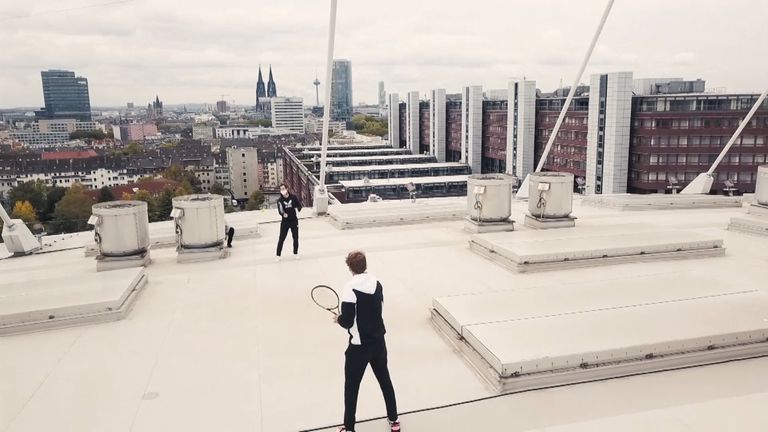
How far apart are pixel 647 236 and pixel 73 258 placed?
11.9 m

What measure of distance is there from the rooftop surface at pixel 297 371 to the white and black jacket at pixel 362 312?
912 millimetres

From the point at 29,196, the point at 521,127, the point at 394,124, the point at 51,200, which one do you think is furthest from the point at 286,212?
the point at 394,124

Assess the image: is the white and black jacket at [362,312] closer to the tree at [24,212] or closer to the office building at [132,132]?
the tree at [24,212]

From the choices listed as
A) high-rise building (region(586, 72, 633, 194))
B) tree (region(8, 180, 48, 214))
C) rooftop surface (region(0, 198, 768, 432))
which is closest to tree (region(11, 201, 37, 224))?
tree (region(8, 180, 48, 214))

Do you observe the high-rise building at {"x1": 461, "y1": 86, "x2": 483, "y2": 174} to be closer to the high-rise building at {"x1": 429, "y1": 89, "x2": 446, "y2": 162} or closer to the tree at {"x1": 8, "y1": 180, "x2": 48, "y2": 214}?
the high-rise building at {"x1": 429, "y1": 89, "x2": 446, "y2": 162}

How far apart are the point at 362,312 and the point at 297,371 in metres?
1.83

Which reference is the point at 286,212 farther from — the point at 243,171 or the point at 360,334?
the point at 243,171

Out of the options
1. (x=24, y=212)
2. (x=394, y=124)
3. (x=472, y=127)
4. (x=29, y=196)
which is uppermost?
(x=394, y=124)

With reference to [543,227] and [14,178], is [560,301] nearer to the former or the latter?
[543,227]

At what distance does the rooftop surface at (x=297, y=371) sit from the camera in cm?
496

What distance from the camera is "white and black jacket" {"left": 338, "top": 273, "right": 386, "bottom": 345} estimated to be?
14.8 feet

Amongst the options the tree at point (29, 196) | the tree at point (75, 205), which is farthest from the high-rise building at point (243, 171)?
the tree at point (75, 205)

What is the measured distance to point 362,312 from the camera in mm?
4543

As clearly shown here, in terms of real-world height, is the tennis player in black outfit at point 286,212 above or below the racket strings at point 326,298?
above
